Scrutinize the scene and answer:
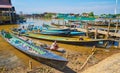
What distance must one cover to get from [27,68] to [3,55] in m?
4.09

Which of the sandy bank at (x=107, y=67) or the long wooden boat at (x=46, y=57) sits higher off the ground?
the long wooden boat at (x=46, y=57)

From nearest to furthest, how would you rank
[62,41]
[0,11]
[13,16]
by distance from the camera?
[62,41], [0,11], [13,16]

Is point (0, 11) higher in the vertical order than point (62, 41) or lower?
higher

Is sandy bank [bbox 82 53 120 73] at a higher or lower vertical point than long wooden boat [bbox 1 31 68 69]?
lower

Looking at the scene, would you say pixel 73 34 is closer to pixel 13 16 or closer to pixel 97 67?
pixel 97 67

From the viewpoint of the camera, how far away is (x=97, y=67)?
10922mm

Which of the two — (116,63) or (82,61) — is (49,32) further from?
(116,63)

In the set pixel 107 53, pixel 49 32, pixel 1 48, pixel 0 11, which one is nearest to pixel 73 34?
pixel 49 32

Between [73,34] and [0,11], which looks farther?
[0,11]

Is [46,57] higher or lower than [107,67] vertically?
higher

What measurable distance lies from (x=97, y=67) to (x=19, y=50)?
7374 mm

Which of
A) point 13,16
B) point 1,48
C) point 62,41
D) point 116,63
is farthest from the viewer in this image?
point 13,16

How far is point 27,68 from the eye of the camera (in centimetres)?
1089

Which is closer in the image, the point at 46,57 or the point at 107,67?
the point at 107,67
